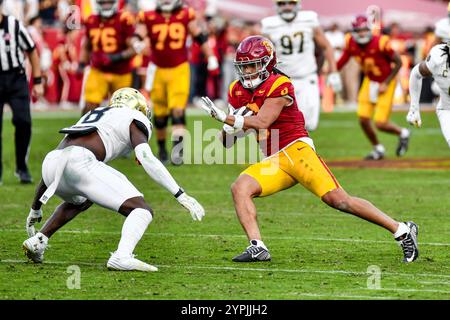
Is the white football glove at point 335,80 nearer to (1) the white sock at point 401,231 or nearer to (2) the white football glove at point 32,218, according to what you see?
(1) the white sock at point 401,231

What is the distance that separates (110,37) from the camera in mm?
13953

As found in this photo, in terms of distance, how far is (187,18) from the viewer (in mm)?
14148

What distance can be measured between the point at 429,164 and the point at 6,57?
210 inches

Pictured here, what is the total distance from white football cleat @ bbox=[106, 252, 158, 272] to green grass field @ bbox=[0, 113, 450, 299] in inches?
2.4

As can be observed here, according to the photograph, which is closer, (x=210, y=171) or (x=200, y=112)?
(x=210, y=171)

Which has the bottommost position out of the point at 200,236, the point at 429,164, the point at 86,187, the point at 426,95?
the point at 426,95

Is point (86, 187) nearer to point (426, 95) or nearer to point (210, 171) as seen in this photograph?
point (210, 171)

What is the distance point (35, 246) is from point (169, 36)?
23.1 feet

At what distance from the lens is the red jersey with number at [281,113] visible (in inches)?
299

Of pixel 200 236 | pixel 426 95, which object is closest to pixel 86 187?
pixel 200 236

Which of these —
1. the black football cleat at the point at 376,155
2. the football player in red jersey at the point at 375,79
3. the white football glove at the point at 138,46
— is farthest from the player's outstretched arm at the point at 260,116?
the black football cleat at the point at 376,155

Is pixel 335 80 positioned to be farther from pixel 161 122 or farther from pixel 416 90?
pixel 416 90

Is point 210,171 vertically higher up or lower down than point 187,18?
lower down

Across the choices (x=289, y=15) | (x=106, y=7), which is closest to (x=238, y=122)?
(x=289, y=15)
